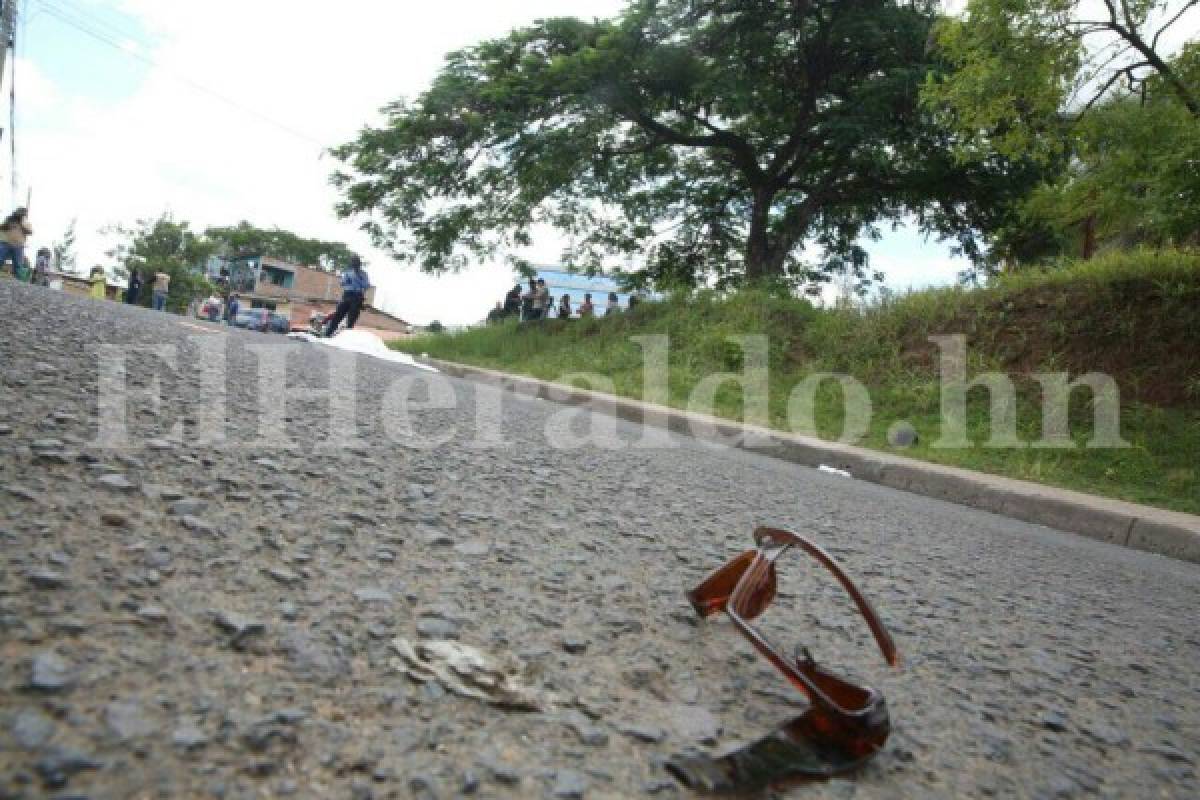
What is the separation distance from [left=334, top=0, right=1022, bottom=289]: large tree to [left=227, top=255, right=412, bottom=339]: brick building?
161 ft

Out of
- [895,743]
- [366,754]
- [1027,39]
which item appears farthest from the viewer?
[1027,39]

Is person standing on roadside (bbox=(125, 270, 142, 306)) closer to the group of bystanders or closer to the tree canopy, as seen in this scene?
the group of bystanders

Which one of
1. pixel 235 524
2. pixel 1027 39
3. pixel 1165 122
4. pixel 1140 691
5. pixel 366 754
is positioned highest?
pixel 1027 39

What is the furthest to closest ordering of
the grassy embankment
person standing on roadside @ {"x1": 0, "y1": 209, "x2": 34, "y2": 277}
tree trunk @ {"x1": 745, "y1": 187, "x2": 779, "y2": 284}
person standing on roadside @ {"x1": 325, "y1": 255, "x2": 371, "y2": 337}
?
tree trunk @ {"x1": 745, "y1": 187, "x2": 779, "y2": 284}
person standing on roadside @ {"x1": 0, "y1": 209, "x2": 34, "y2": 277}
person standing on roadside @ {"x1": 325, "y1": 255, "x2": 371, "y2": 337}
the grassy embankment

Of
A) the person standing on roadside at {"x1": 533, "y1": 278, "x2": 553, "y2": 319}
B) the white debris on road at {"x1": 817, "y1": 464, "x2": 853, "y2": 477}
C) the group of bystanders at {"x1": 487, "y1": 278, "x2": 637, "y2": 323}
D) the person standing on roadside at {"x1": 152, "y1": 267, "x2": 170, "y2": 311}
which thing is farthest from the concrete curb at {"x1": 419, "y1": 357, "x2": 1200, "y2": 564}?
the person standing on roadside at {"x1": 152, "y1": 267, "x2": 170, "y2": 311}

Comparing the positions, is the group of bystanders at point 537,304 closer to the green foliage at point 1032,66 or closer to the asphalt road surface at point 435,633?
the green foliage at point 1032,66

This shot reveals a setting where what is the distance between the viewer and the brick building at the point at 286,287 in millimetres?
62188

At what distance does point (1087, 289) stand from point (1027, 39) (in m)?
2.84

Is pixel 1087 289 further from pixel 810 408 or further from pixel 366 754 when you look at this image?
pixel 366 754

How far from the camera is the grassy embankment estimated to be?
598cm

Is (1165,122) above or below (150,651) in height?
above

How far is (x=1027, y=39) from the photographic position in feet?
24.1

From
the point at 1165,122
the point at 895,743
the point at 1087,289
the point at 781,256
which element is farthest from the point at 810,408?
the point at 895,743

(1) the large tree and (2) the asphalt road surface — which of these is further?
(1) the large tree
